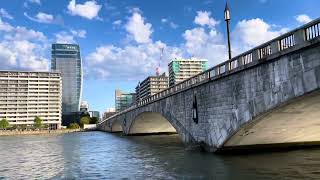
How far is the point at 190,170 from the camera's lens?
22656 mm

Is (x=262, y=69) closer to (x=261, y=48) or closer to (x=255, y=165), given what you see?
(x=261, y=48)

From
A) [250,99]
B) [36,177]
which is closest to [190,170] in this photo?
[250,99]

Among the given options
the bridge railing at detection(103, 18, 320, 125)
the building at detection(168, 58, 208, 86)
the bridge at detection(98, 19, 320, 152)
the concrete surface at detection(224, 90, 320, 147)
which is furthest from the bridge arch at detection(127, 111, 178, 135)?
the concrete surface at detection(224, 90, 320, 147)

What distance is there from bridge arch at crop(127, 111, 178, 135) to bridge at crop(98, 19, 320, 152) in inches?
1130

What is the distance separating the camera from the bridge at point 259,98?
18.8 meters

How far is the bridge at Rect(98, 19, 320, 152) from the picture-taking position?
18.8 m

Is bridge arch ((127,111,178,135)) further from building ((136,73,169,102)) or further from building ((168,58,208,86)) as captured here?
building ((136,73,169,102))

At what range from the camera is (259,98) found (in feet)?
74.5

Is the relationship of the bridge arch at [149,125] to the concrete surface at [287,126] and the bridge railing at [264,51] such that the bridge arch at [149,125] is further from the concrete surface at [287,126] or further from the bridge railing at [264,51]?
the concrete surface at [287,126]

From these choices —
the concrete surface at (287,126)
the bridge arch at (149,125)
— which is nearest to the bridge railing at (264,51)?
the concrete surface at (287,126)

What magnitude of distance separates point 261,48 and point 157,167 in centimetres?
989

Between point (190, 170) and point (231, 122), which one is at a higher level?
point (231, 122)

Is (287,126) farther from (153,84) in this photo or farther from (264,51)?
(153,84)

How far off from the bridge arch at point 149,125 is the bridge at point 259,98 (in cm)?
2870
